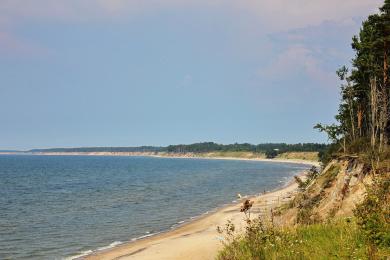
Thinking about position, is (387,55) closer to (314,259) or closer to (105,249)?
(105,249)

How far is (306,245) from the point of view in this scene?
9.43 m

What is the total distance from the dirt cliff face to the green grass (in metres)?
10.3

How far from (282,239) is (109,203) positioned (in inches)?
1711

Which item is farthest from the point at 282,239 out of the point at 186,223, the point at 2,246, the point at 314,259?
the point at 186,223

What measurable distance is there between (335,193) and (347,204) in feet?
7.18

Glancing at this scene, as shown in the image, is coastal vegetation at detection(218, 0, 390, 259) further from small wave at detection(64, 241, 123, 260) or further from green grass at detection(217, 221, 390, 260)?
small wave at detection(64, 241, 123, 260)

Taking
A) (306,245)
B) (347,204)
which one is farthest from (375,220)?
(347,204)

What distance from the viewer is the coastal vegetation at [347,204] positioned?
8414 mm

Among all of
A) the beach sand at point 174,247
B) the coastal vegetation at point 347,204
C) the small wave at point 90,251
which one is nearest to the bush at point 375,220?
the coastal vegetation at point 347,204

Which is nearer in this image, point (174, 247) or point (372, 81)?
point (174, 247)

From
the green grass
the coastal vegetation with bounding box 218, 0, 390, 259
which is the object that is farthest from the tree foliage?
the green grass

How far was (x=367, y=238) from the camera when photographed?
8086mm

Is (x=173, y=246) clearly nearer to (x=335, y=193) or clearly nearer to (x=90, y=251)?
(x=90, y=251)

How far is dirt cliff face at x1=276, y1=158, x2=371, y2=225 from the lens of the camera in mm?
22250
